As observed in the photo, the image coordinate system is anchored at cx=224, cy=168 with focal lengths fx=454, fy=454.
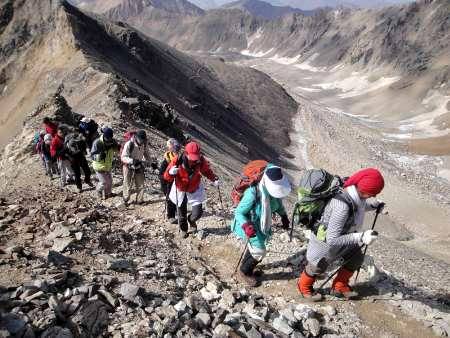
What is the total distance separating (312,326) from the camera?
6621 millimetres

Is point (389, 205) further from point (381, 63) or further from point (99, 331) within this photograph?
point (381, 63)

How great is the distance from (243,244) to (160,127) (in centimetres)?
1472

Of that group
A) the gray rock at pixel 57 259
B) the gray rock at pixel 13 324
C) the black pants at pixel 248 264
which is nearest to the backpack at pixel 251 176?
the black pants at pixel 248 264

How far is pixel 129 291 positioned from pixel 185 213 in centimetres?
332

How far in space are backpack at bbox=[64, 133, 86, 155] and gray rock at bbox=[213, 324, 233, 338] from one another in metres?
7.28

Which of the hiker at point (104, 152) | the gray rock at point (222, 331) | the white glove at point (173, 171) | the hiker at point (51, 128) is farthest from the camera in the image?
the hiker at point (51, 128)

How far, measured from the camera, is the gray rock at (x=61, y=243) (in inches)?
299

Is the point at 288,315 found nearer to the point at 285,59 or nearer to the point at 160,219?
the point at 160,219

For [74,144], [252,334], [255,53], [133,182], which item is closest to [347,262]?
[252,334]

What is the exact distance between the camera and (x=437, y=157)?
164ft

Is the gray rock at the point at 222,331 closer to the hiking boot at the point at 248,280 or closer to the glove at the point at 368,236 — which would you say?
the hiking boot at the point at 248,280

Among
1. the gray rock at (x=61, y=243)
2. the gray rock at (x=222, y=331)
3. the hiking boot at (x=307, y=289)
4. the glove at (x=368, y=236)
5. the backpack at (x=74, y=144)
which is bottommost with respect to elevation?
the gray rock at (x=61, y=243)

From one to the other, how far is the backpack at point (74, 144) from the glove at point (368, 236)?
8059 mm

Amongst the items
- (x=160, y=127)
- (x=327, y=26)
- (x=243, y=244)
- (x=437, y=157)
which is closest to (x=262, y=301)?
(x=243, y=244)
